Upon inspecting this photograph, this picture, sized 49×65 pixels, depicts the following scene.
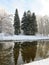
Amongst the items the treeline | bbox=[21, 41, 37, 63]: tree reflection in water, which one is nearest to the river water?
bbox=[21, 41, 37, 63]: tree reflection in water

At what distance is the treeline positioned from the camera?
2370 centimetres

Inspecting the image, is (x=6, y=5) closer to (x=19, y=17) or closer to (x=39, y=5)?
(x=19, y=17)

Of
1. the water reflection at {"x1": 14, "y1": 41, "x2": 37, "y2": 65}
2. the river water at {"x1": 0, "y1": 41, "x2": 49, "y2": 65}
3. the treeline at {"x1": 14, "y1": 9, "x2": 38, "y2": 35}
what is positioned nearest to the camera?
the river water at {"x1": 0, "y1": 41, "x2": 49, "y2": 65}

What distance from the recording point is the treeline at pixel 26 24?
23.7 m

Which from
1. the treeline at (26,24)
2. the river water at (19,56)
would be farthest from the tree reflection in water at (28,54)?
the treeline at (26,24)

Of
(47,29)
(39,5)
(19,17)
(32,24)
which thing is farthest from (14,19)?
(47,29)

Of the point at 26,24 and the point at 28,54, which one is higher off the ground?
the point at 26,24

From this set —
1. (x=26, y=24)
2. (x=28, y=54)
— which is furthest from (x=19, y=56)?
(x=26, y=24)

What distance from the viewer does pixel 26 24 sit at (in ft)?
78.4

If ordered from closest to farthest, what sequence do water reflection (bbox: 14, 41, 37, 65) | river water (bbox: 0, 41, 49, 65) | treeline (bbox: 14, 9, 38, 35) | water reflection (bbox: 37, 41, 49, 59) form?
river water (bbox: 0, 41, 49, 65) → water reflection (bbox: 14, 41, 37, 65) → water reflection (bbox: 37, 41, 49, 59) → treeline (bbox: 14, 9, 38, 35)

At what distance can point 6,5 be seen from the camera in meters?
23.6

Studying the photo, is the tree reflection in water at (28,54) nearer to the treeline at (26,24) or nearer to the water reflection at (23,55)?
the water reflection at (23,55)

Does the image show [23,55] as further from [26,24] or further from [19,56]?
[26,24]

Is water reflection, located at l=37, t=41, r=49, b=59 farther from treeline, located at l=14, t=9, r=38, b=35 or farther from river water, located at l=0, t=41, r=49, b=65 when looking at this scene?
treeline, located at l=14, t=9, r=38, b=35
